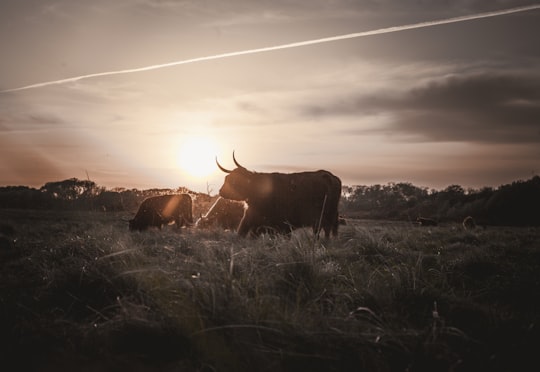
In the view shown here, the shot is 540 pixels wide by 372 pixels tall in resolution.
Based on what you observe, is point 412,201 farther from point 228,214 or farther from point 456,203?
point 228,214

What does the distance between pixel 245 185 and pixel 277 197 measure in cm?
85

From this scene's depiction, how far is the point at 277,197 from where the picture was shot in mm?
9633

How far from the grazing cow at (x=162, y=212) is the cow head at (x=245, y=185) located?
712cm

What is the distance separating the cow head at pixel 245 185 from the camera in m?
9.69

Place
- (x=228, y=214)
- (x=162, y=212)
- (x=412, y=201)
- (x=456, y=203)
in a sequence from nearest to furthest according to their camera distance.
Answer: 1. (x=228, y=214)
2. (x=162, y=212)
3. (x=456, y=203)
4. (x=412, y=201)

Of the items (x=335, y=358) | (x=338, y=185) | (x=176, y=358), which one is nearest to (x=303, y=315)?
(x=335, y=358)

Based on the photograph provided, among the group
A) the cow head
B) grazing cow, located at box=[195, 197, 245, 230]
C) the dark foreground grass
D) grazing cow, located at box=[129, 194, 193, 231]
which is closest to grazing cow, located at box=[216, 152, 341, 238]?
the cow head

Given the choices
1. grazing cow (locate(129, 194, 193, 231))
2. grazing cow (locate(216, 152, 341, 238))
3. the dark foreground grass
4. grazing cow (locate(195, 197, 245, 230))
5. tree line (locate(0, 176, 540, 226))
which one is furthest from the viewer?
tree line (locate(0, 176, 540, 226))

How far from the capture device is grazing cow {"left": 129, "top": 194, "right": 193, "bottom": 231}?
16.2 m

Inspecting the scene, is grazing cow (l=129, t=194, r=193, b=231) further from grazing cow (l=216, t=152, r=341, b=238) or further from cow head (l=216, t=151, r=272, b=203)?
grazing cow (l=216, t=152, r=341, b=238)

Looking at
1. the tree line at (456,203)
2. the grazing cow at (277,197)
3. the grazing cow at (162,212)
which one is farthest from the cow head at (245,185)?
the tree line at (456,203)

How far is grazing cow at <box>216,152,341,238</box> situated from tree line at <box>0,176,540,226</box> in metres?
10.5

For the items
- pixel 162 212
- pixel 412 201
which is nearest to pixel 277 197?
pixel 162 212

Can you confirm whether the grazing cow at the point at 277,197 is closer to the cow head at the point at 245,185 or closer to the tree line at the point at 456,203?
the cow head at the point at 245,185
